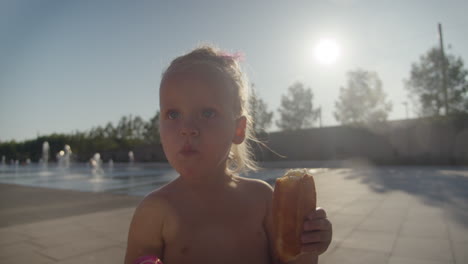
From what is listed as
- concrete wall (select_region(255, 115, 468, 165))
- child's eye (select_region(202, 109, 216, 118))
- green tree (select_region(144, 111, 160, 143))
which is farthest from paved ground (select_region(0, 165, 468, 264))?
green tree (select_region(144, 111, 160, 143))

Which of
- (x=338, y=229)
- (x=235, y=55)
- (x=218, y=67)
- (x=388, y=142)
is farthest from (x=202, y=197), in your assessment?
(x=388, y=142)

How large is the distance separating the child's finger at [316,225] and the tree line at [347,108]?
1354 centimetres

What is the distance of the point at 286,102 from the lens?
4362cm

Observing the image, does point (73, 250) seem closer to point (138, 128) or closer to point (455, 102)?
point (455, 102)

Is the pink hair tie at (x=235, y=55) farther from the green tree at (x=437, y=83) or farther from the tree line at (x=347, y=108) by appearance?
the green tree at (x=437, y=83)

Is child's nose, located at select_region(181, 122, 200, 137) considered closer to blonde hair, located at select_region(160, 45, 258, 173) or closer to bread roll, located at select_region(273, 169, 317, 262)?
blonde hair, located at select_region(160, 45, 258, 173)

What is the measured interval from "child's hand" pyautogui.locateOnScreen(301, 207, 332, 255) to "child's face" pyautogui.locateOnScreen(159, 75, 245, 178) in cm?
48

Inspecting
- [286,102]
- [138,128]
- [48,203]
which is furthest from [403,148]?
[138,128]

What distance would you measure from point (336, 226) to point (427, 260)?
1475mm

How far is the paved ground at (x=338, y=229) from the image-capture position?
3.05 m

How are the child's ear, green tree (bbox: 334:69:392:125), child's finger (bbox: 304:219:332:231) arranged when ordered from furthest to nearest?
green tree (bbox: 334:69:392:125)
the child's ear
child's finger (bbox: 304:219:332:231)

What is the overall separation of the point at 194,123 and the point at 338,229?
3589 millimetres

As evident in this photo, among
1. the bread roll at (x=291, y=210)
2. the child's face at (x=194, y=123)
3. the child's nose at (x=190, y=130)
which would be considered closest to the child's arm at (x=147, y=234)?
the child's face at (x=194, y=123)

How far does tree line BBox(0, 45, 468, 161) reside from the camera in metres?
27.8
